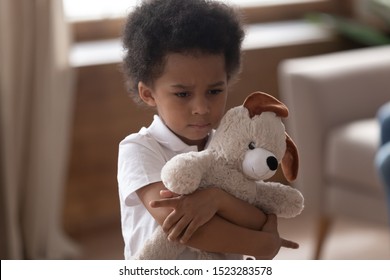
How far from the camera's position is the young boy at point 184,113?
0.53 meters

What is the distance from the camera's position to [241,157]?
0.54 metres

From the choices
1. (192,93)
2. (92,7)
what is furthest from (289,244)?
(92,7)

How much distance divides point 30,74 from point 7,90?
67mm

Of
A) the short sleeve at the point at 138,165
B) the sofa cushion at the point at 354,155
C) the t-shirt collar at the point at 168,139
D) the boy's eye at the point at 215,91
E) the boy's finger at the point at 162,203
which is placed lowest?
the sofa cushion at the point at 354,155

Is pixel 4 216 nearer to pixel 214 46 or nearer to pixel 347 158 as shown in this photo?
pixel 347 158

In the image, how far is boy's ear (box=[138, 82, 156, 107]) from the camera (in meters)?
0.55

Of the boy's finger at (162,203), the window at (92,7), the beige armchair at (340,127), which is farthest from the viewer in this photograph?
the beige armchair at (340,127)

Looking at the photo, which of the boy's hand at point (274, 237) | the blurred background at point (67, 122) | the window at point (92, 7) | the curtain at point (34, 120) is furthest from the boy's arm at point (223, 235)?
the curtain at point (34, 120)

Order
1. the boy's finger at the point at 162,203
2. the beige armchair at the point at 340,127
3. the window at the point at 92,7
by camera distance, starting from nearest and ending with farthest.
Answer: the boy's finger at the point at 162,203, the window at the point at 92,7, the beige armchair at the point at 340,127

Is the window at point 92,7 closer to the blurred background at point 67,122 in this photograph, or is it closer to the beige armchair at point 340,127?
the blurred background at point 67,122

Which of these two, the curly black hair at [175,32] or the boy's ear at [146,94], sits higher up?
the curly black hair at [175,32]

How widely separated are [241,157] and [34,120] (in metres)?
1.34

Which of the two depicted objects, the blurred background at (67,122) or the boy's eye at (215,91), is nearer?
the boy's eye at (215,91)

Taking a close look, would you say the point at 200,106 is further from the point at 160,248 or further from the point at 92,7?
the point at 92,7
